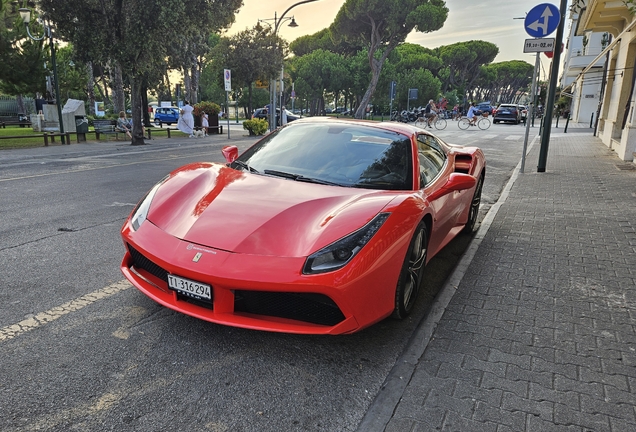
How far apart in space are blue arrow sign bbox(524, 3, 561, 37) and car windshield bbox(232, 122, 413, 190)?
6783 mm

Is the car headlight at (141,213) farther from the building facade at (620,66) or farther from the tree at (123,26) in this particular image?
the tree at (123,26)

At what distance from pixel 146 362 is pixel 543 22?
9.39 meters

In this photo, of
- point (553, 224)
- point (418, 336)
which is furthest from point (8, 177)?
point (553, 224)

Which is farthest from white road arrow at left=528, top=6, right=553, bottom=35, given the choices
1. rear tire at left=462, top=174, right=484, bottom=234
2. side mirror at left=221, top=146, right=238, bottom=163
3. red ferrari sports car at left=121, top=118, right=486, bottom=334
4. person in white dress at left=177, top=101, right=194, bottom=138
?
person in white dress at left=177, top=101, right=194, bottom=138

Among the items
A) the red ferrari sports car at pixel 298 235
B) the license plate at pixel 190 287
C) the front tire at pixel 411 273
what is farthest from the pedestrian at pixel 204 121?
the license plate at pixel 190 287

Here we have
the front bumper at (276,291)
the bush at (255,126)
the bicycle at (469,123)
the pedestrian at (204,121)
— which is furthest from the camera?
the bicycle at (469,123)

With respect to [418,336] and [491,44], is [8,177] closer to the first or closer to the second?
[418,336]

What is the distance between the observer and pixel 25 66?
20.0m

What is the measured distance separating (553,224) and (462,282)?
2637 mm

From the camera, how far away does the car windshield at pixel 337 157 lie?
11.3ft

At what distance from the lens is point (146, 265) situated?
286cm

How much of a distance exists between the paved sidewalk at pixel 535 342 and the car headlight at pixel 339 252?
0.71 meters

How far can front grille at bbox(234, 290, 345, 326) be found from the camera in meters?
2.45

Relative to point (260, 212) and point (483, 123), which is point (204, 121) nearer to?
point (483, 123)
